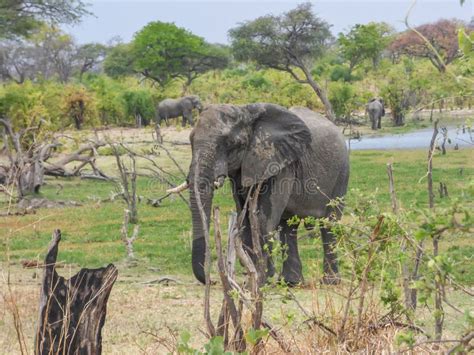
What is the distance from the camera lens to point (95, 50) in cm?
7681

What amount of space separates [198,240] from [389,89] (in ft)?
104

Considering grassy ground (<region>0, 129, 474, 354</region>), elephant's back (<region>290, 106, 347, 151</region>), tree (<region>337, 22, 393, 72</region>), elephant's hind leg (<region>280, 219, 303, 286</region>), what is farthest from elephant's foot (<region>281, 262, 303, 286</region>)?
tree (<region>337, 22, 393, 72</region>)

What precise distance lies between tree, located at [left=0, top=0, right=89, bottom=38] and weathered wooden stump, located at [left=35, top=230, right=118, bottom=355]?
19.5m

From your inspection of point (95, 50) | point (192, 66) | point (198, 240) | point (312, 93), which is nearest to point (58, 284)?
point (198, 240)

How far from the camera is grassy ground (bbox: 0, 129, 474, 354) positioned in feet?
23.2

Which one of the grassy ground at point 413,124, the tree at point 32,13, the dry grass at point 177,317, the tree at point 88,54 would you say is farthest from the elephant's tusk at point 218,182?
the tree at point 88,54

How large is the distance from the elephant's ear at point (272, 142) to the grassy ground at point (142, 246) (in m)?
0.71

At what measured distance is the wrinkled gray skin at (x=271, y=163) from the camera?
8.29 metres

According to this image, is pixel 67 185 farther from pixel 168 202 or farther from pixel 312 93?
pixel 312 93

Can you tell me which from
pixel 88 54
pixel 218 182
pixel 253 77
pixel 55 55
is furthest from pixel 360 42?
pixel 88 54

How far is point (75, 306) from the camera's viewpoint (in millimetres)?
5039

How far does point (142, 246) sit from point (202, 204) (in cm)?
408

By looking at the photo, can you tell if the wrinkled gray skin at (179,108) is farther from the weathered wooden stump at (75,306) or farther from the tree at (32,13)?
the weathered wooden stump at (75,306)

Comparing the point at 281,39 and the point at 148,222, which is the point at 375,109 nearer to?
the point at 281,39
